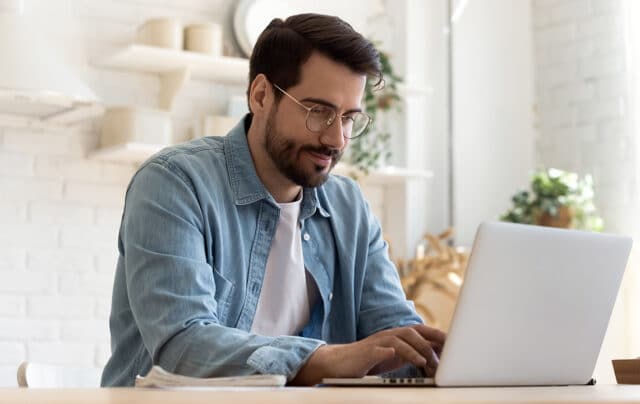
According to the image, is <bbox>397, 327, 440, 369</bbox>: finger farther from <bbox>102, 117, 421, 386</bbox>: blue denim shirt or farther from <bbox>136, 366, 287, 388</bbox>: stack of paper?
<bbox>136, 366, 287, 388</bbox>: stack of paper

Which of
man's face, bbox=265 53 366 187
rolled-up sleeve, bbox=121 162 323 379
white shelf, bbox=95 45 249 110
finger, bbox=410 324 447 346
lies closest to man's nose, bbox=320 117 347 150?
man's face, bbox=265 53 366 187

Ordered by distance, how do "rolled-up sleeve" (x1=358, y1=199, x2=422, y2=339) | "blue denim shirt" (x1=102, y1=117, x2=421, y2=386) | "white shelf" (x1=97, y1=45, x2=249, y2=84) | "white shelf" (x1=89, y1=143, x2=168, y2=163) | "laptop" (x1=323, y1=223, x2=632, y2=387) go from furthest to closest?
"white shelf" (x1=97, y1=45, x2=249, y2=84)
"white shelf" (x1=89, y1=143, x2=168, y2=163)
"rolled-up sleeve" (x1=358, y1=199, x2=422, y2=339)
"blue denim shirt" (x1=102, y1=117, x2=421, y2=386)
"laptop" (x1=323, y1=223, x2=632, y2=387)

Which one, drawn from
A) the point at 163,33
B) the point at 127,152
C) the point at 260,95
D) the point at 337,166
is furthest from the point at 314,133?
the point at 337,166

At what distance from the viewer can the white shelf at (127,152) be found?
3.53m

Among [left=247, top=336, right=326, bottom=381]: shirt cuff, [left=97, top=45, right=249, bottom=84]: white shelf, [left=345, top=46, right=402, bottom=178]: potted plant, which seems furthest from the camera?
[left=345, top=46, right=402, bottom=178]: potted plant

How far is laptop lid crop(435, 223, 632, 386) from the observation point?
1.32 m

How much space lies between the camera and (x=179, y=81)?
3781 millimetres

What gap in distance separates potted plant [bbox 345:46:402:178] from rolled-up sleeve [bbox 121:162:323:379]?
7.36 ft

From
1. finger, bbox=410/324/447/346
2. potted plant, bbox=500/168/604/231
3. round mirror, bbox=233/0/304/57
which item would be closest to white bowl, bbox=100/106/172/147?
round mirror, bbox=233/0/304/57

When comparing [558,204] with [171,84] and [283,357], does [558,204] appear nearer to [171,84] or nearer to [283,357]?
[171,84]

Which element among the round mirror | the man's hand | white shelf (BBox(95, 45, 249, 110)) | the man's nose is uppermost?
the round mirror

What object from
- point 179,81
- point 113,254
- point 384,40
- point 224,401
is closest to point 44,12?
point 179,81

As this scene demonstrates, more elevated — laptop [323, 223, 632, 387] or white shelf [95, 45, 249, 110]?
white shelf [95, 45, 249, 110]

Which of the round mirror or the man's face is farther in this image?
the round mirror
